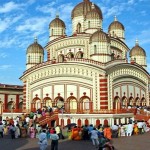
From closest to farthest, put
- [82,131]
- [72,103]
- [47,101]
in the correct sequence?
[82,131]
[72,103]
[47,101]

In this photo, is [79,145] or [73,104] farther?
[73,104]

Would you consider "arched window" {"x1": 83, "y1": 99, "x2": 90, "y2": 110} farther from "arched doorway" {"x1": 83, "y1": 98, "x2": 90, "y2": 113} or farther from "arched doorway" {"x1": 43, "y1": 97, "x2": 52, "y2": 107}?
"arched doorway" {"x1": 43, "y1": 97, "x2": 52, "y2": 107}

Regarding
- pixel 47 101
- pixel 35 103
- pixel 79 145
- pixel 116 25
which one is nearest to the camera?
pixel 79 145

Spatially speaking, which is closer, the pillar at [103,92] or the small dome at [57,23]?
the pillar at [103,92]

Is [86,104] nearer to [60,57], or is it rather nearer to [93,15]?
[60,57]

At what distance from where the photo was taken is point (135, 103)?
140ft

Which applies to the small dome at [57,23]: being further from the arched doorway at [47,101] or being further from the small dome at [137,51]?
the arched doorway at [47,101]

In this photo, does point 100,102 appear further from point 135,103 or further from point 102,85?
point 135,103

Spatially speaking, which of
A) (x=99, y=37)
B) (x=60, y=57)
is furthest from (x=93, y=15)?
(x=60, y=57)

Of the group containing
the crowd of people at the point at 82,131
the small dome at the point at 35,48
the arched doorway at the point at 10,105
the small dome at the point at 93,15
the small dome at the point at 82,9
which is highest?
the small dome at the point at 82,9

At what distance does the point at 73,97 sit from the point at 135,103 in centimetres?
963

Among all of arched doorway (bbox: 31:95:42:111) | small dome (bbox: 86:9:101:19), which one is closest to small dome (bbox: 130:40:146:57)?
small dome (bbox: 86:9:101:19)

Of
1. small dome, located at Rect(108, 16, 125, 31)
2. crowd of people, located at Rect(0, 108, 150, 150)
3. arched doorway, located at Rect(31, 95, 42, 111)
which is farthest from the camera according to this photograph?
small dome, located at Rect(108, 16, 125, 31)

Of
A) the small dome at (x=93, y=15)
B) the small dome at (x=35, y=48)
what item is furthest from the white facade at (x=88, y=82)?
the small dome at (x=35, y=48)
